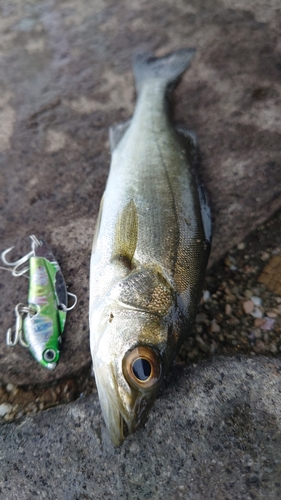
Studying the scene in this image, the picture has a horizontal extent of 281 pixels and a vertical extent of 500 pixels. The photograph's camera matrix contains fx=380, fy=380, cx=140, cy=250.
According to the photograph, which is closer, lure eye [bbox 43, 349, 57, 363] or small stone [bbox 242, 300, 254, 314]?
lure eye [bbox 43, 349, 57, 363]

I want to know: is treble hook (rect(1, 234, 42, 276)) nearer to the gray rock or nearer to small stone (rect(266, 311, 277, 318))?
the gray rock

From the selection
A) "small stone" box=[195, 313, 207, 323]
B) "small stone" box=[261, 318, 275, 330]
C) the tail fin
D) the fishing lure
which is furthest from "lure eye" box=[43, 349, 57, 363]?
the tail fin

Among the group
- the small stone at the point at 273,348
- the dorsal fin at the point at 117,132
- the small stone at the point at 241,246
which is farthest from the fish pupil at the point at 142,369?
the dorsal fin at the point at 117,132

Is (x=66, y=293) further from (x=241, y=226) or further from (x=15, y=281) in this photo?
(x=241, y=226)

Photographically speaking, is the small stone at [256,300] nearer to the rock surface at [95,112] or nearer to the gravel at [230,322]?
the gravel at [230,322]

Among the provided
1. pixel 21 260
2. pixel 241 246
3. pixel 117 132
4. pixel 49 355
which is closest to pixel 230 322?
pixel 241 246

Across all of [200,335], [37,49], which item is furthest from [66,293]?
[37,49]
